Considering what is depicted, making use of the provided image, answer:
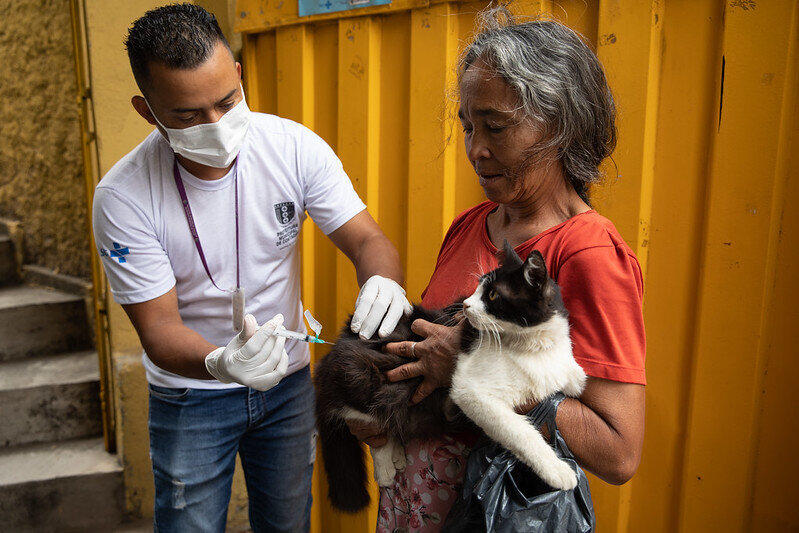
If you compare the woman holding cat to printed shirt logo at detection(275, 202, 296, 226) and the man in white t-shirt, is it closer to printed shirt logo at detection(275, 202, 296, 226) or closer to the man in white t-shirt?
the man in white t-shirt

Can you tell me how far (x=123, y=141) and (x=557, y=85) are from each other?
2828 millimetres

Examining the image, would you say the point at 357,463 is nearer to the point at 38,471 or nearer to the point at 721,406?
the point at 721,406

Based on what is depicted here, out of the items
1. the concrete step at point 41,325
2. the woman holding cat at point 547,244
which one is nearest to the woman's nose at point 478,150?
the woman holding cat at point 547,244

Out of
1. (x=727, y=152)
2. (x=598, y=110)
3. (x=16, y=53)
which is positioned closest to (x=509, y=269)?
(x=598, y=110)

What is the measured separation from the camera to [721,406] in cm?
198

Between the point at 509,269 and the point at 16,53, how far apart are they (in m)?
5.03

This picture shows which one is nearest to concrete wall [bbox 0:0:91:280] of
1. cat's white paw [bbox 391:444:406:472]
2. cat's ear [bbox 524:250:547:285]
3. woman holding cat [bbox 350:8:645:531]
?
cat's white paw [bbox 391:444:406:472]

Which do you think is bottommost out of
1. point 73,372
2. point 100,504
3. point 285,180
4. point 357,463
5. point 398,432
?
point 100,504

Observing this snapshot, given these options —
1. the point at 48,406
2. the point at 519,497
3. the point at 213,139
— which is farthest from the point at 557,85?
the point at 48,406

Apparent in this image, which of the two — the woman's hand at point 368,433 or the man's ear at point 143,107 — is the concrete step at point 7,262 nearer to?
the man's ear at point 143,107

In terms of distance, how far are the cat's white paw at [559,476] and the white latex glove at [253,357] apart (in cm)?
89

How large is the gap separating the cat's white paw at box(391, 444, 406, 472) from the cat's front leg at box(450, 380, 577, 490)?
15.2 inches

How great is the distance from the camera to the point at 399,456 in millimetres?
1655

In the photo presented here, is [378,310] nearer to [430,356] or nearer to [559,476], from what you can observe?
[430,356]
